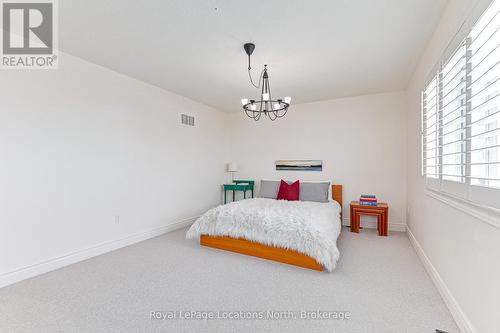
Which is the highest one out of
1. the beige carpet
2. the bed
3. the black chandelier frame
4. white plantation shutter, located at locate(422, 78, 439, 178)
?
the black chandelier frame

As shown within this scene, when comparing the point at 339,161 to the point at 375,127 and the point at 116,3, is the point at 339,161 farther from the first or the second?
the point at 116,3

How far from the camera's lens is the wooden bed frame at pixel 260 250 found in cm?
273

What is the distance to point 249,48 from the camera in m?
2.64

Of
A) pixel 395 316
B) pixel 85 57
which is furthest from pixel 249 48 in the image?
pixel 395 316

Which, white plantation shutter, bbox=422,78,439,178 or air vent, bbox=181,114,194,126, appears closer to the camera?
white plantation shutter, bbox=422,78,439,178

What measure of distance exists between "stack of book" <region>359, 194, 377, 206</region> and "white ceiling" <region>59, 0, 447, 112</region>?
1.94 m

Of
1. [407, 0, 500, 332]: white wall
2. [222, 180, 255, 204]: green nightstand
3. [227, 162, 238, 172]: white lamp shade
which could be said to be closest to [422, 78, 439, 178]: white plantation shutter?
[407, 0, 500, 332]: white wall

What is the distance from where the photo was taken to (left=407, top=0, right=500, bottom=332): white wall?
134 cm

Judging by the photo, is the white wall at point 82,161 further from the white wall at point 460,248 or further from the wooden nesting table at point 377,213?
the white wall at point 460,248

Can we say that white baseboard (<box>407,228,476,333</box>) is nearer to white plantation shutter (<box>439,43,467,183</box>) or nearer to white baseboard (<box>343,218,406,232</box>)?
white plantation shutter (<box>439,43,467,183</box>)

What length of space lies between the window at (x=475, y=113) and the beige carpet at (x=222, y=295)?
1037 millimetres

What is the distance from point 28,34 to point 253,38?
2.36m

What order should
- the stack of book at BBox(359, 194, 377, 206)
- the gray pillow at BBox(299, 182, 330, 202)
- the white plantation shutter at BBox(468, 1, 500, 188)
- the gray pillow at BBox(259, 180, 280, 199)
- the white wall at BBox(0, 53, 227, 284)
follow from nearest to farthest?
the white plantation shutter at BBox(468, 1, 500, 188) → the white wall at BBox(0, 53, 227, 284) → the stack of book at BBox(359, 194, 377, 206) → the gray pillow at BBox(299, 182, 330, 202) → the gray pillow at BBox(259, 180, 280, 199)

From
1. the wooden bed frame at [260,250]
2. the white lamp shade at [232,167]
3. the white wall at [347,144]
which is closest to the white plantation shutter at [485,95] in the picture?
the wooden bed frame at [260,250]
